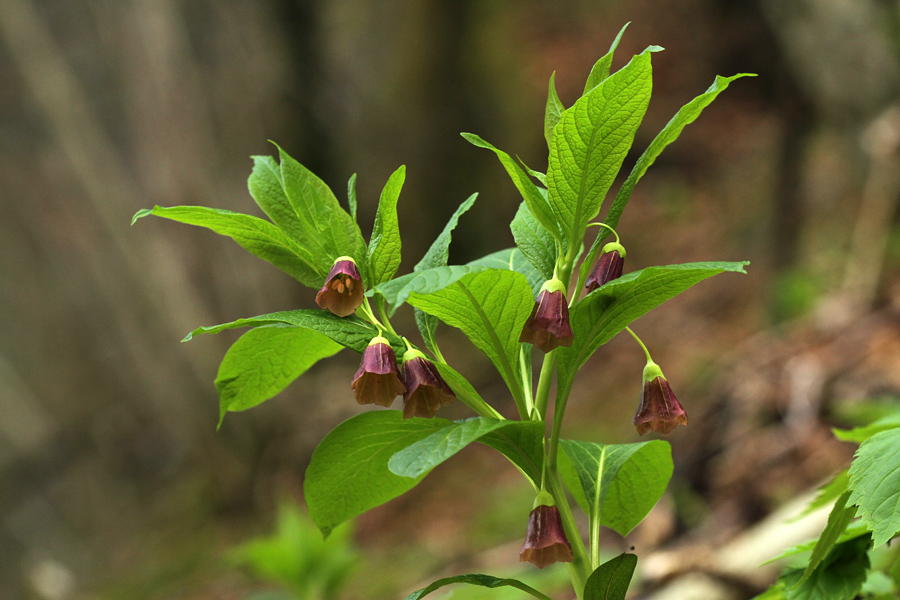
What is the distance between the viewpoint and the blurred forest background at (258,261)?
391 cm

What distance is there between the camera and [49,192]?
189 inches

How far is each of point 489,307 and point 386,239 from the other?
0.19 m

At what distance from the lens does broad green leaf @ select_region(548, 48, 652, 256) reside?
0.81 meters

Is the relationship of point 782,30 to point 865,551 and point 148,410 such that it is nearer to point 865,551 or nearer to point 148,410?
point 865,551

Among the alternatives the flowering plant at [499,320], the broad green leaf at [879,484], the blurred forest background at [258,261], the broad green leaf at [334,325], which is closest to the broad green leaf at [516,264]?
the flowering plant at [499,320]

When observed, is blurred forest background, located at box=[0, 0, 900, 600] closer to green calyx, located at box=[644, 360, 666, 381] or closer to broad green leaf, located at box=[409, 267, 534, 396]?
green calyx, located at box=[644, 360, 666, 381]

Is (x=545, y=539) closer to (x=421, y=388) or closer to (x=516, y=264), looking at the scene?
(x=421, y=388)

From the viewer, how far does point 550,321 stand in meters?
0.82

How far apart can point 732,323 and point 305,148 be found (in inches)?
132

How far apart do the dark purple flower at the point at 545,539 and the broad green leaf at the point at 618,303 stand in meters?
0.18

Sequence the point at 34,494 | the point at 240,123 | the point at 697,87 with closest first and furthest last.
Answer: the point at 240,123
the point at 34,494
the point at 697,87

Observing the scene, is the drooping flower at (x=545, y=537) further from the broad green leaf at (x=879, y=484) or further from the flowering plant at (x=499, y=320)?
the broad green leaf at (x=879, y=484)

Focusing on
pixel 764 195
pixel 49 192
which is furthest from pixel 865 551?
pixel 764 195

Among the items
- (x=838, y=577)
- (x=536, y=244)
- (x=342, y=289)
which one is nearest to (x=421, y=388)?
(x=342, y=289)
